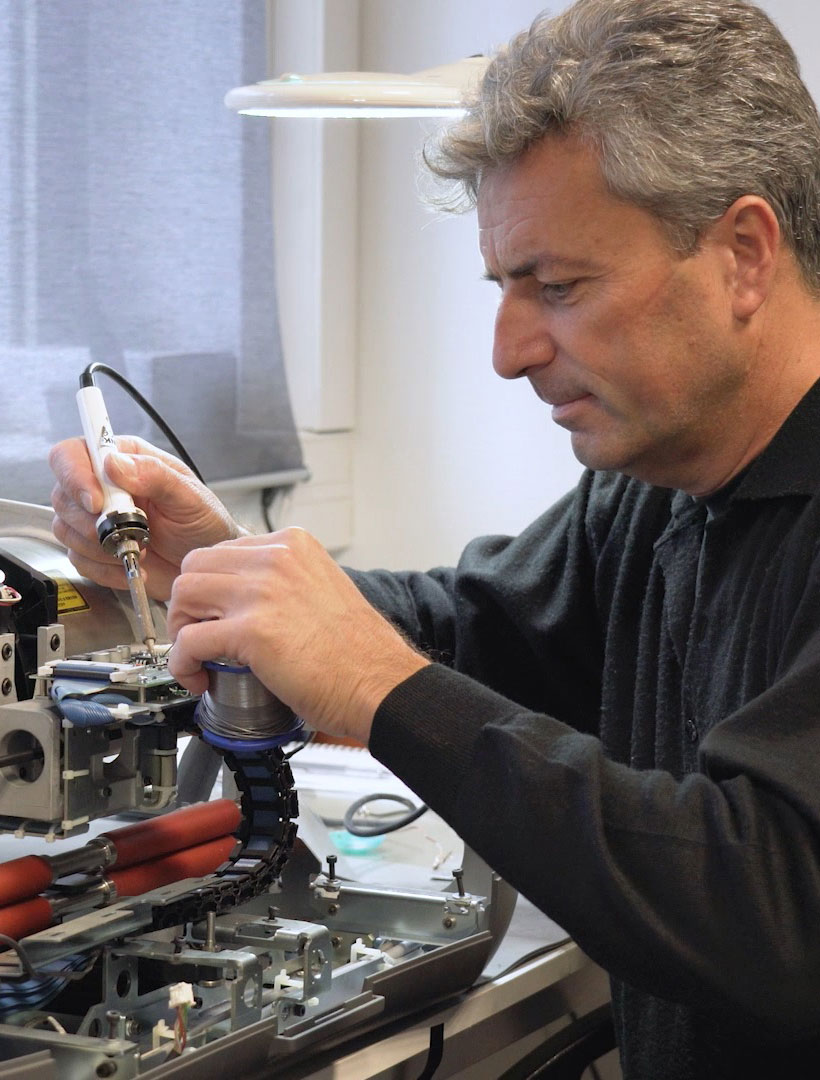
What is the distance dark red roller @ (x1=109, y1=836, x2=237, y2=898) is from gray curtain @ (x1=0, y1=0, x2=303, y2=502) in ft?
3.44

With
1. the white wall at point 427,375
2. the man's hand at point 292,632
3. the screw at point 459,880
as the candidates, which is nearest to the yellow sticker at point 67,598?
the man's hand at point 292,632

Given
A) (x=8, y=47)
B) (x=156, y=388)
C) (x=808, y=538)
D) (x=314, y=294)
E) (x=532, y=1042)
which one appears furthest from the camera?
(x=314, y=294)

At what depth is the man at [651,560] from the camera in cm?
95

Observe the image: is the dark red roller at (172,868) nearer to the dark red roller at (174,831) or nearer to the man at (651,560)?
the dark red roller at (174,831)

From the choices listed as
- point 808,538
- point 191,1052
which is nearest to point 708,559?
point 808,538

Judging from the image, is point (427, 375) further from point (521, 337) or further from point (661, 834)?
point (661, 834)

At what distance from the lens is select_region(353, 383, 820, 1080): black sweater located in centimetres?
94

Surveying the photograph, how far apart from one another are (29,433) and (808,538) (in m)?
1.36

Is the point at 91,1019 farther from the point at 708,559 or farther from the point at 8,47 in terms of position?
the point at 8,47

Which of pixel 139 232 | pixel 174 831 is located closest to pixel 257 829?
pixel 174 831

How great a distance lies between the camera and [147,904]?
3.58ft

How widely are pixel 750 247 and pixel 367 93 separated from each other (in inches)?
18.4

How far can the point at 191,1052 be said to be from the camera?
949 mm

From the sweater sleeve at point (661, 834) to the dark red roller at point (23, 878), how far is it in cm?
26
